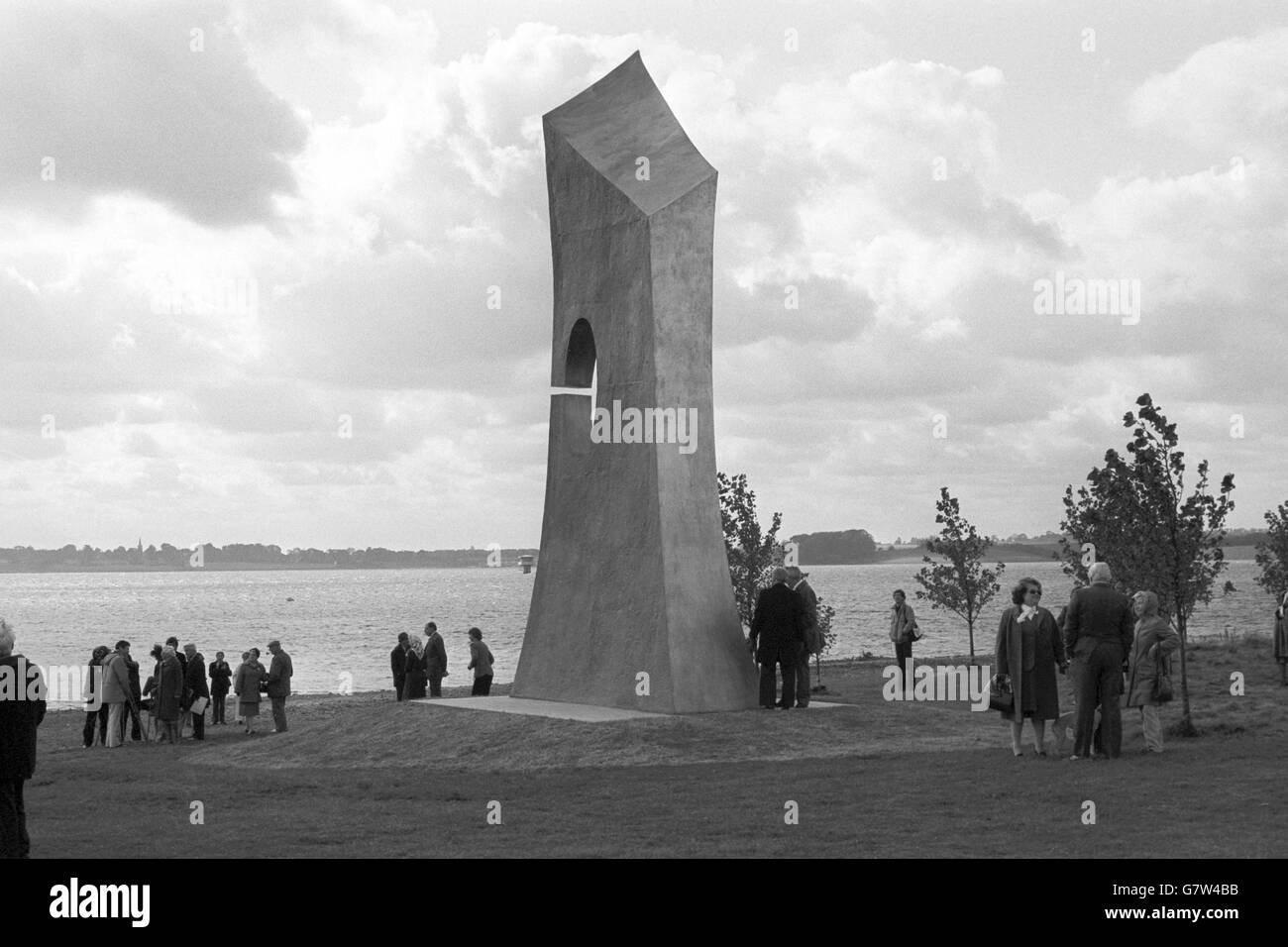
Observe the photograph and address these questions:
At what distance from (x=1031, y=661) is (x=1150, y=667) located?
122 centimetres

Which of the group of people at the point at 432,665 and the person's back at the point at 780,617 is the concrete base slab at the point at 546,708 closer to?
the person's back at the point at 780,617

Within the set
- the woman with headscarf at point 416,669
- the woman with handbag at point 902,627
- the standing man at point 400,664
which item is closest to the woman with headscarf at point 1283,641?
the woman with handbag at point 902,627

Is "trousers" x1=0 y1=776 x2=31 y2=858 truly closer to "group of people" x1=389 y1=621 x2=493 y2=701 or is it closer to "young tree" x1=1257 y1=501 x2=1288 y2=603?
"group of people" x1=389 y1=621 x2=493 y2=701

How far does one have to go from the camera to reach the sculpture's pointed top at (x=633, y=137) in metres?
18.9

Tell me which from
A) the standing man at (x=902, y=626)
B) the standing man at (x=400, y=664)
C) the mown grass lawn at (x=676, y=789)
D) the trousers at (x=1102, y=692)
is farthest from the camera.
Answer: the standing man at (x=400, y=664)

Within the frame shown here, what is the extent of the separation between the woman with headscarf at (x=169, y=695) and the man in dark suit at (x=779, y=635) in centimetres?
933

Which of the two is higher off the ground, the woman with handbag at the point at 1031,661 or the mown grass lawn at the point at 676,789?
the woman with handbag at the point at 1031,661

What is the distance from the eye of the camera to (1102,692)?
14430 millimetres

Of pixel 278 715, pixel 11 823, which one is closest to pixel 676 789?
pixel 11 823

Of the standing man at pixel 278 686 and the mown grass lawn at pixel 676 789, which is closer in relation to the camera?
the mown grass lawn at pixel 676 789

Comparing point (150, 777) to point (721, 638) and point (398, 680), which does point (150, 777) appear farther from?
point (398, 680)

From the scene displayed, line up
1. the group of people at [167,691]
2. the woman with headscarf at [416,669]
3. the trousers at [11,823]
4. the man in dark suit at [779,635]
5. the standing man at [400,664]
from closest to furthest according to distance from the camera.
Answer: the trousers at [11,823], the man in dark suit at [779,635], the group of people at [167,691], the woman with headscarf at [416,669], the standing man at [400,664]
